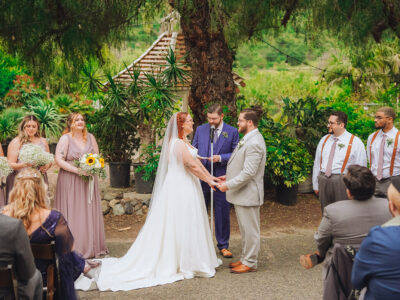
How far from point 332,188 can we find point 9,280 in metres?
4.16

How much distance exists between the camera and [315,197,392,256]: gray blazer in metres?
3.28

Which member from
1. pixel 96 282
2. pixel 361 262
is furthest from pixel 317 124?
pixel 361 262

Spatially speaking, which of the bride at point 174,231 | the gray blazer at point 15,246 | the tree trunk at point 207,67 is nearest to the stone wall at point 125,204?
the tree trunk at point 207,67

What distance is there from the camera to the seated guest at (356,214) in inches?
129

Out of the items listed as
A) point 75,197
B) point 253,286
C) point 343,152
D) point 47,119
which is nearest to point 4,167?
point 75,197

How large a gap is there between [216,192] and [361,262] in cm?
A: 377

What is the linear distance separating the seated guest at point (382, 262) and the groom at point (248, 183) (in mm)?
2785

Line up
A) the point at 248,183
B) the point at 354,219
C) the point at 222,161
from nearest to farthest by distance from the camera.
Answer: the point at 354,219, the point at 248,183, the point at 222,161

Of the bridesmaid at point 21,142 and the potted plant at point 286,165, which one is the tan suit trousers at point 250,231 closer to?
the bridesmaid at point 21,142

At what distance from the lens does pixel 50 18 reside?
709 centimetres

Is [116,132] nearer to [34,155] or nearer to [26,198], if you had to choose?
[34,155]

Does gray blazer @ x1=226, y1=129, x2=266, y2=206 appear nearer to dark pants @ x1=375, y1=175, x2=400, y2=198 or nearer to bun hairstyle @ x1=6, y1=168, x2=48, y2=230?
dark pants @ x1=375, y1=175, x2=400, y2=198

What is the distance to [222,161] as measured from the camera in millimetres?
6328

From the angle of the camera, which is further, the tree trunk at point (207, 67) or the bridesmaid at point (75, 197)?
the tree trunk at point (207, 67)
